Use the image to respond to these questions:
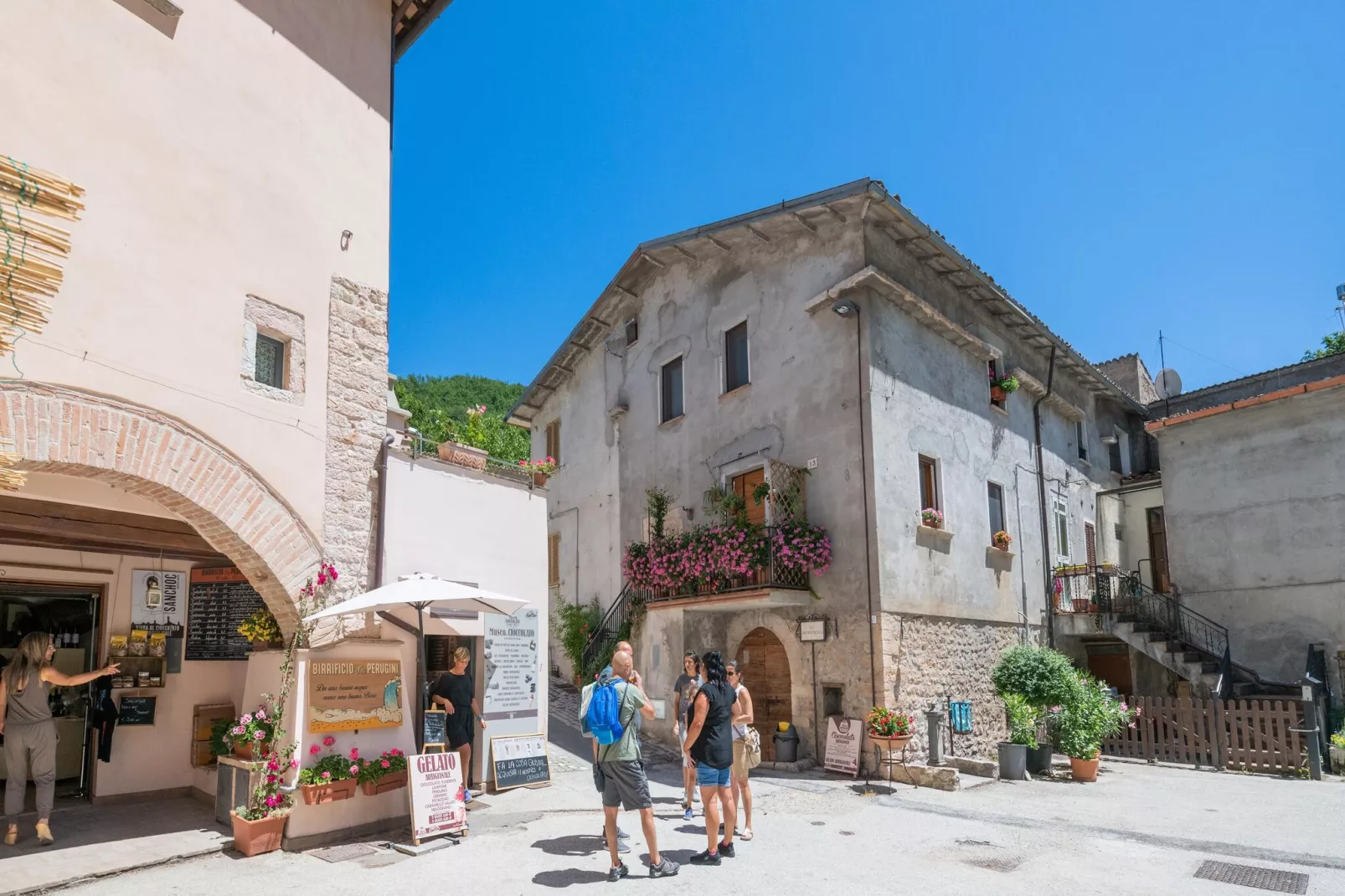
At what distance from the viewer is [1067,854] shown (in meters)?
7.88

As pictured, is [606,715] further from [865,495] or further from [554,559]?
[554,559]

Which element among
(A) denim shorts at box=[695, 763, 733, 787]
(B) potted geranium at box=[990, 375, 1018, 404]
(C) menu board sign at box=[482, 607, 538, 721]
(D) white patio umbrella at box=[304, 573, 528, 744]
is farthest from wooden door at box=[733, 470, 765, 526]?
(A) denim shorts at box=[695, 763, 733, 787]

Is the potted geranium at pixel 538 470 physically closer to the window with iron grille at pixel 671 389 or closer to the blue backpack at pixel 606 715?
the blue backpack at pixel 606 715

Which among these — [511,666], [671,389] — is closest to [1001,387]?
[671,389]

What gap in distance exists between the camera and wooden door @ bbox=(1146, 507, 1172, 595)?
70.2 ft

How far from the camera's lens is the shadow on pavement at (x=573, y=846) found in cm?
759

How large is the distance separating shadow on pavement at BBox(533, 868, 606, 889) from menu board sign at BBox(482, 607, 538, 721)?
3519 millimetres

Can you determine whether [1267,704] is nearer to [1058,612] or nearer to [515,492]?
[1058,612]

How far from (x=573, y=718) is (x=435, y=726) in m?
7.04

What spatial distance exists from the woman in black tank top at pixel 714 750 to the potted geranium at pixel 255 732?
3.89 meters

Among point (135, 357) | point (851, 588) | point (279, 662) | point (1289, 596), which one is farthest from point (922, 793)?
point (135, 357)

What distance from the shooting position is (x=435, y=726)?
920 cm

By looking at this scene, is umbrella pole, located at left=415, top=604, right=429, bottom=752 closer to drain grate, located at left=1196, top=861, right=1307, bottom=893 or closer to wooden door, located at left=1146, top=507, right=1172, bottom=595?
drain grate, located at left=1196, top=861, right=1307, bottom=893

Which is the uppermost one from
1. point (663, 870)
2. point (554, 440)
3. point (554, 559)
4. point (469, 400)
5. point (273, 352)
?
point (469, 400)
